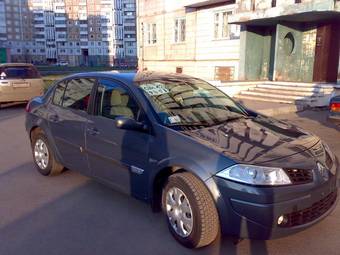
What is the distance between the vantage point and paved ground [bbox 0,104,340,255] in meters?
3.09

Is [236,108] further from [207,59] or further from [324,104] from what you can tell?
[207,59]

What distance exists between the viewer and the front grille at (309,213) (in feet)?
9.24

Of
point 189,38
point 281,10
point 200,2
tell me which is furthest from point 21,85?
point 189,38

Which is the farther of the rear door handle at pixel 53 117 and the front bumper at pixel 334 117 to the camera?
the front bumper at pixel 334 117

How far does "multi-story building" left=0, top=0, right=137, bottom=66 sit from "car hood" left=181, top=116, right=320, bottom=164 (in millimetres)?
111174

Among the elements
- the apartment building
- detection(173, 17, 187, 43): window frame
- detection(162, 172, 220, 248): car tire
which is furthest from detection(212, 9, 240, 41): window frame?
detection(162, 172, 220, 248): car tire

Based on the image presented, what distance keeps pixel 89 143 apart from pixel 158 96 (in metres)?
1.02

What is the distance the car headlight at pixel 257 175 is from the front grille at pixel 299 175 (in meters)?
0.04

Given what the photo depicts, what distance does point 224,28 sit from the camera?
18.4m

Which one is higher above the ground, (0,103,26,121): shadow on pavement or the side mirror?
the side mirror

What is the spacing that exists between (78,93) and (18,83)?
8.24 meters

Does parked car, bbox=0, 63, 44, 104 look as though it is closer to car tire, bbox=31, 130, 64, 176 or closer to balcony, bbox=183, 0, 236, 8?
car tire, bbox=31, 130, 64, 176

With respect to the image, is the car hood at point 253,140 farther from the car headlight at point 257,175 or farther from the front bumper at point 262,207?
the front bumper at point 262,207

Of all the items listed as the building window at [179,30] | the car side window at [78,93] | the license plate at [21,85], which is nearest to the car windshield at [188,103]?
the car side window at [78,93]
